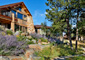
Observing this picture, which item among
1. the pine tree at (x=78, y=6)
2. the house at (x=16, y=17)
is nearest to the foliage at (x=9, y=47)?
the pine tree at (x=78, y=6)

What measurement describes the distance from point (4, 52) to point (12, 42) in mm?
848

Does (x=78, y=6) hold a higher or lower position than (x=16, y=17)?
lower

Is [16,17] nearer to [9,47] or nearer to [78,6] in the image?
[78,6]

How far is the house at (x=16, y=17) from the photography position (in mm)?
15679

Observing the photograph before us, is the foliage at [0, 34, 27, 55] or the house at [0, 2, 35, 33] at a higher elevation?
the house at [0, 2, 35, 33]

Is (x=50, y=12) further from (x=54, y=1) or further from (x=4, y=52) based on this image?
(x=4, y=52)

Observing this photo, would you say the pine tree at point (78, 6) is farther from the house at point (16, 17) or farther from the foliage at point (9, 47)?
the house at point (16, 17)

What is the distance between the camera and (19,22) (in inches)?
728

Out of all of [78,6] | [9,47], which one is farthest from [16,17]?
[9,47]

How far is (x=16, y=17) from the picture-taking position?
18188 millimetres

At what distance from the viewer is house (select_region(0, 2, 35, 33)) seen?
15679mm

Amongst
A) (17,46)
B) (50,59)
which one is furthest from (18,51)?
(50,59)

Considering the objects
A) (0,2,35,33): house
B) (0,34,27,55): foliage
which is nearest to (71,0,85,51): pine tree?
(0,34,27,55): foliage

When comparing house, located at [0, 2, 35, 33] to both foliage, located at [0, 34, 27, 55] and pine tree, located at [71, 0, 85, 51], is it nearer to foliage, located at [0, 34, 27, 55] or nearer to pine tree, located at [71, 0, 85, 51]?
pine tree, located at [71, 0, 85, 51]
